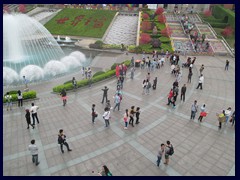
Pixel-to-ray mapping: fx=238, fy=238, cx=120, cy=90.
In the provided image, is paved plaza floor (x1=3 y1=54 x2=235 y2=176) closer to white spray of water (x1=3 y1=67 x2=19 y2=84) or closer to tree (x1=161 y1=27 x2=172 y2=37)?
white spray of water (x1=3 y1=67 x2=19 y2=84)

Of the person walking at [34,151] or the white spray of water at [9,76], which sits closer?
the person walking at [34,151]

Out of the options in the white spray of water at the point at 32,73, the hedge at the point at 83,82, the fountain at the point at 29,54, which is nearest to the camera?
the hedge at the point at 83,82

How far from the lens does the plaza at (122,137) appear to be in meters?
10.9

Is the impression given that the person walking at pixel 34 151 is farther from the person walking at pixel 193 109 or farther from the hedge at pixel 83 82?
the person walking at pixel 193 109

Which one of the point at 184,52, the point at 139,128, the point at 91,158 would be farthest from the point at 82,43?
the point at 91,158

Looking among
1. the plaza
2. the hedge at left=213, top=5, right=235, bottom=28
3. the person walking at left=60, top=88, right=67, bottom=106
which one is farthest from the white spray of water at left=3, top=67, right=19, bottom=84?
the hedge at left=213, top=5, right=235, bottom=28

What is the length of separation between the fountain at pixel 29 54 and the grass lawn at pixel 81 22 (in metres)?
14.4

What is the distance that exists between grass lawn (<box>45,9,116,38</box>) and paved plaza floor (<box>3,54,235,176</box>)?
81.6ft

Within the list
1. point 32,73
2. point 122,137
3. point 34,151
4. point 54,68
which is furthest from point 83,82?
point 34,151

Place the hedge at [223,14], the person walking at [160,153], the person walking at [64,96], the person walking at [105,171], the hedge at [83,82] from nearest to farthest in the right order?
the person walking at [105,171]
the person walking at [160,153]
the person walking at [64,96]
the hedge at [83,82]
the hedge at [223,14]

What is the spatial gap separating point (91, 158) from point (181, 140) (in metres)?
5.07

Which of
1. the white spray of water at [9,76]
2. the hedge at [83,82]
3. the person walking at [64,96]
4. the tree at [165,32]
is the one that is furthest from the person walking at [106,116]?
the tree at [165,32]

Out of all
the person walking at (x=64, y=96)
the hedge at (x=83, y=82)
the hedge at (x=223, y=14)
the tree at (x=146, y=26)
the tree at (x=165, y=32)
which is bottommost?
the person walking at (x=64, y=96)

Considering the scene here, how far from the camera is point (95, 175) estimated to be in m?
10.4
